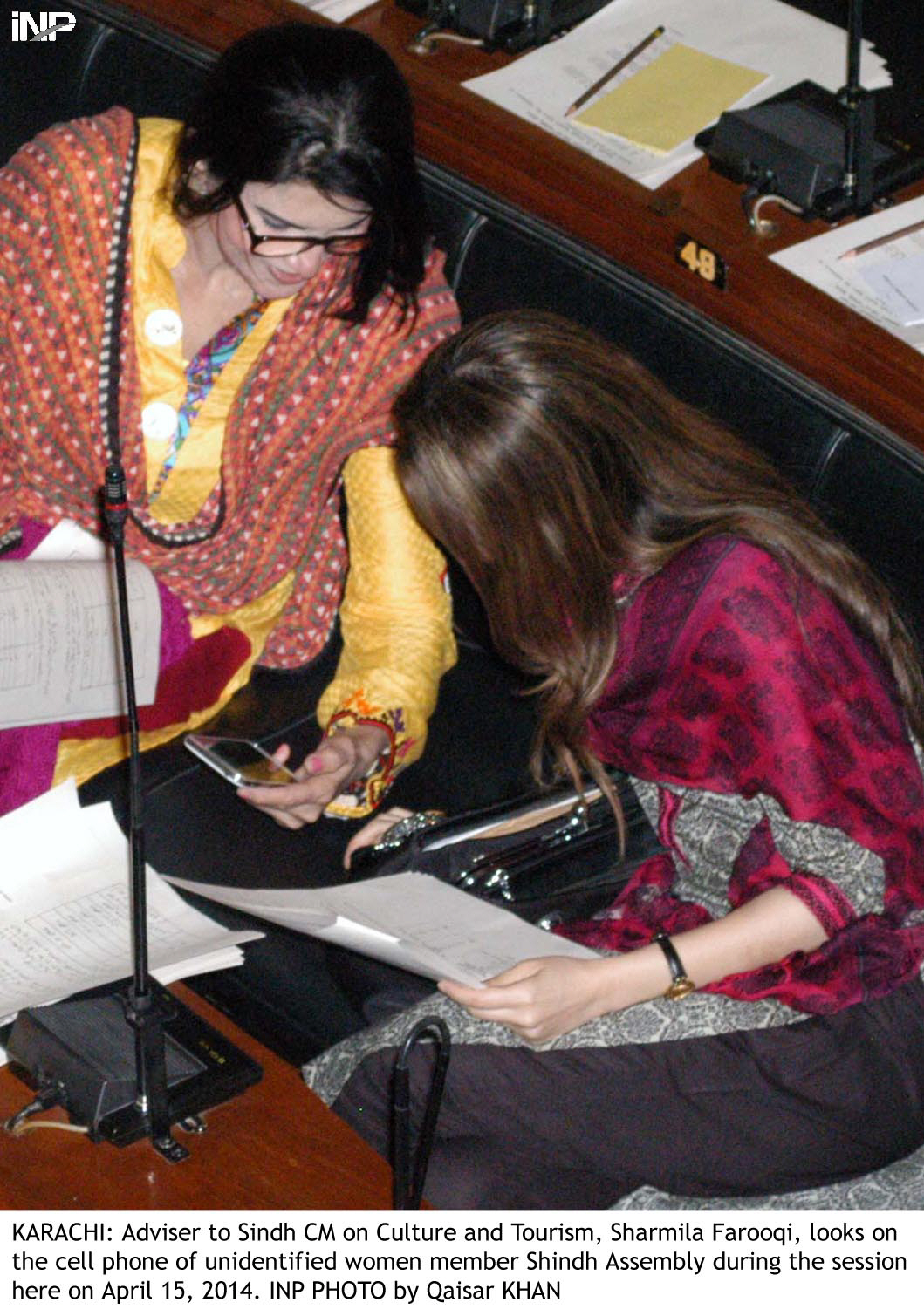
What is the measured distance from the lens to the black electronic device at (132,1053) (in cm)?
125

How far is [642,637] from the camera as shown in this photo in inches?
64.6

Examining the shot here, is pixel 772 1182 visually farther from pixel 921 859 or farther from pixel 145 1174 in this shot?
pixel 145 1174

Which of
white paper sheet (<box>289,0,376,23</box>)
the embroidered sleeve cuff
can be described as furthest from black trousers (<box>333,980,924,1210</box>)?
white paper sheet (<box>289,0,376,23</box>)

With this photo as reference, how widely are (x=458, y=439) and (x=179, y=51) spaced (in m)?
1.21

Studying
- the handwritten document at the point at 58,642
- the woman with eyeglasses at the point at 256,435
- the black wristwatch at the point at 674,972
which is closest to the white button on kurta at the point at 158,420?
the woman with eyeglasses at the point at 256,435

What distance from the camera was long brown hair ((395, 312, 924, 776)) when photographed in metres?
1.59

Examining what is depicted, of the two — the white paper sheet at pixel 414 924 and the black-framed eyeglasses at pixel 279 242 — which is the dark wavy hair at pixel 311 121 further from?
the white paper sheet at pixel 414 924

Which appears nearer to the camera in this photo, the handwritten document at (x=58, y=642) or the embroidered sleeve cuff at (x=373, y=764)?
the handwritten document at (x=58, y=642)

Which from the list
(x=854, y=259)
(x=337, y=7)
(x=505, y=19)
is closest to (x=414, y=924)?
(x=854, y=259)

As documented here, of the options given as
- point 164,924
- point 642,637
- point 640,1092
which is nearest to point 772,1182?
point 640,1092

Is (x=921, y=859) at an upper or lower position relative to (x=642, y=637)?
lower

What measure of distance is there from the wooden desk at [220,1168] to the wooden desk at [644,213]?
0.99 m

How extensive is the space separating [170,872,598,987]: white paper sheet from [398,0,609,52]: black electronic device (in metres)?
1.42
